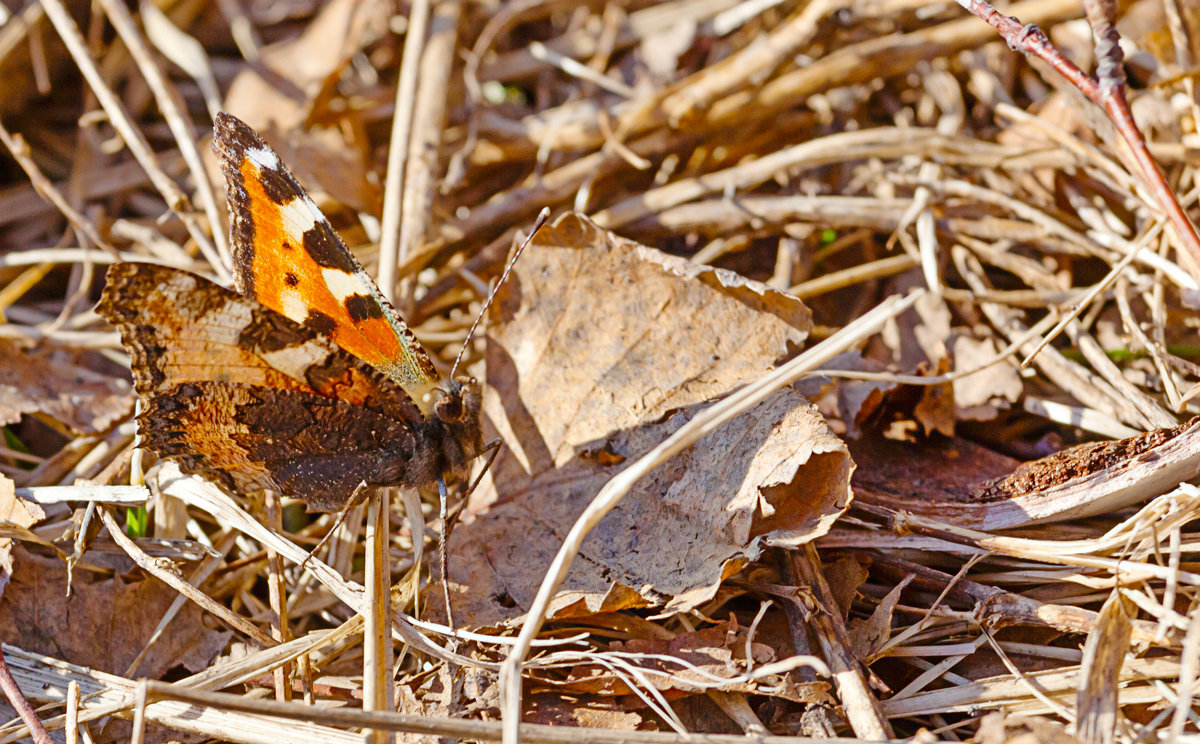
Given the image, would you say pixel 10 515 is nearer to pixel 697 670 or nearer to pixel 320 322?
pixel 320 322

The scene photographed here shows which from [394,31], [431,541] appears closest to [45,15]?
[394,31]

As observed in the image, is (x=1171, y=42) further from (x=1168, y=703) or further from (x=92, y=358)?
(x=92, y=358)

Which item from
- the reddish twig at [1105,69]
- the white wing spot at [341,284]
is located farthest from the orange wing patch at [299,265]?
the reddish twig at [1105,69]

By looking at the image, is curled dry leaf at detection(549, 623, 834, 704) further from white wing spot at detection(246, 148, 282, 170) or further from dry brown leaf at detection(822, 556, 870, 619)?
white wing spot at detection(246, 148, 282, 170)

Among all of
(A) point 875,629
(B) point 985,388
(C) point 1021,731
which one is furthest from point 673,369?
(C) point 1021,731

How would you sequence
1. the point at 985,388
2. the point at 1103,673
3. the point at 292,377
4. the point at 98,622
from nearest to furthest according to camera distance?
the point at 1103,673 → the point at 292,377 → the point at 98,622 → the point at 985,388

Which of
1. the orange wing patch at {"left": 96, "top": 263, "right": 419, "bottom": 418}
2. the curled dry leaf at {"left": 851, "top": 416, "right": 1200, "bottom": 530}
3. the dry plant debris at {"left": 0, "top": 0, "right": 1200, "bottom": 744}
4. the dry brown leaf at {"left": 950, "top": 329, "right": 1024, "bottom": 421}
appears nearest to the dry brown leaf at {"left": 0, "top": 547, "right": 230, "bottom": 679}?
the dry plant debris at {"left": 0, "top": 0, "right": 1200, "bottom": 744}
